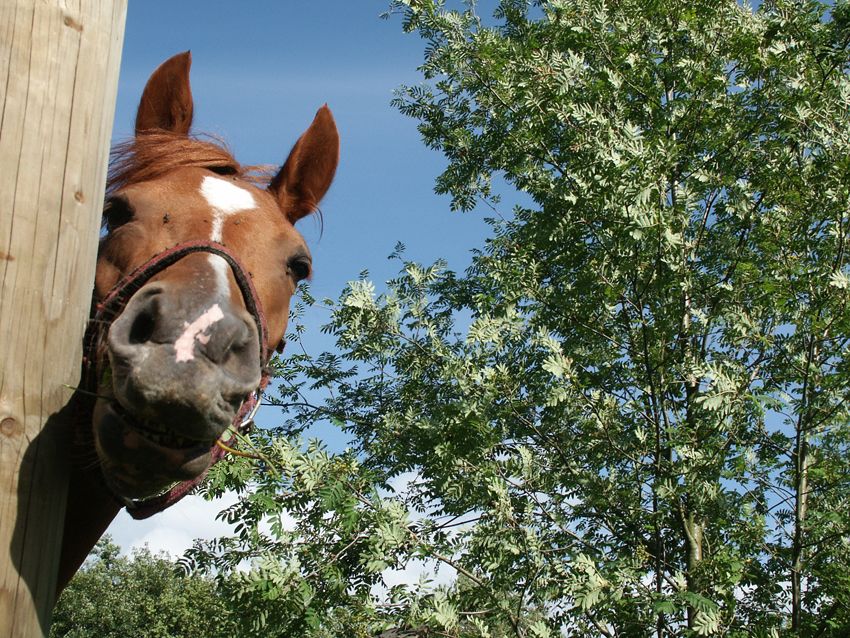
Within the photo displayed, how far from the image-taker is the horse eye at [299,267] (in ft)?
8.74

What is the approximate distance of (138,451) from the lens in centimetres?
164

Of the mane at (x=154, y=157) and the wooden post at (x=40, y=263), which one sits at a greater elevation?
the mane at (x=154, y=157)

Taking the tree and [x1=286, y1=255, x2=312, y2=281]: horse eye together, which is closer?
[x1=286, y1=255, x2=312, y2=281]: horse eye

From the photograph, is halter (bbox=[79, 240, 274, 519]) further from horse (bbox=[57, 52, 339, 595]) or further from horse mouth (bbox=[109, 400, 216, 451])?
horse mouth (bbox=[109, 400, 216, 451])

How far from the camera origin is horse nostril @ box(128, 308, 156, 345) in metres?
1.66

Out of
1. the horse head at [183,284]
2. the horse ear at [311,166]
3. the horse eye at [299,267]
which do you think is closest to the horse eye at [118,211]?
the horse head at [183,284]

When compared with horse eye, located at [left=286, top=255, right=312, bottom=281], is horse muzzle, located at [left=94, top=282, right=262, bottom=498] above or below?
below

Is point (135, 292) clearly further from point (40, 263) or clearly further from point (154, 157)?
point (154, 157)

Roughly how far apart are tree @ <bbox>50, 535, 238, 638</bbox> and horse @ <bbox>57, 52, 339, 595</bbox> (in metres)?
21.6

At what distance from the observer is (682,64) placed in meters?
5.85

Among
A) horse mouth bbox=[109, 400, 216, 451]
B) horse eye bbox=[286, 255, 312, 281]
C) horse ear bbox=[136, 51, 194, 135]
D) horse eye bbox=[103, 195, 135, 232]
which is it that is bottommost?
horse mouth bbox=[109, 400, 216, 451]

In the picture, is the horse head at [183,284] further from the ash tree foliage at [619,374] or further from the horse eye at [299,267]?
the ash tree foliage at [619,374]

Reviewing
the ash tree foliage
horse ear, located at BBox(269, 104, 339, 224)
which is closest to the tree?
the ash tree foliage

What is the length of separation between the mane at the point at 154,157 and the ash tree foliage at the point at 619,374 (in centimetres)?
183
